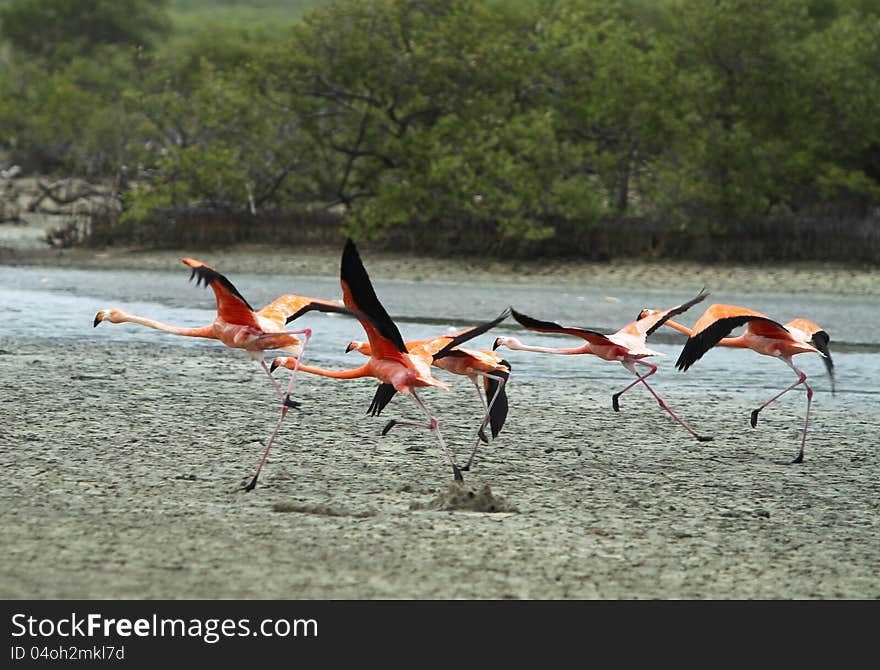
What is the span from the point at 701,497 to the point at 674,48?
18.4 m

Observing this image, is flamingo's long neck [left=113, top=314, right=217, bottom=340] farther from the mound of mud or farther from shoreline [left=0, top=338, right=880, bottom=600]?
the mound of mud

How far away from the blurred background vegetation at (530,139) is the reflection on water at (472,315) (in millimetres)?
2651

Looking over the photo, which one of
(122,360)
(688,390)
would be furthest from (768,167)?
(122,360)

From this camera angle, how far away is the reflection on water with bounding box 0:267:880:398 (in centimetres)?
1162

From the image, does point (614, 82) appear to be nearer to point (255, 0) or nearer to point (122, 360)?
point (122, 360)

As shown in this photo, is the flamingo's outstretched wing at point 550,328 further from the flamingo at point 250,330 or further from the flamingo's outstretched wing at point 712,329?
the flamingo at point 250,330

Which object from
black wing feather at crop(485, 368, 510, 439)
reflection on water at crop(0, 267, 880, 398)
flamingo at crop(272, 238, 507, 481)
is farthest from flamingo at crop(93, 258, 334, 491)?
reflection on water at crop(0, 267, 880, 398)

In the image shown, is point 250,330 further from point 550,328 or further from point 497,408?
point 550,328

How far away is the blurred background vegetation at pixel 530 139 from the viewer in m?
22.5

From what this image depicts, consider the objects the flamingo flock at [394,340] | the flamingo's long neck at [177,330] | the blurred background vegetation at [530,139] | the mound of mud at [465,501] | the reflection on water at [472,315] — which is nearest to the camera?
the flamingo flock at [394,340]

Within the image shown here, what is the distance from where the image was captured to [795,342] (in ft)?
24.9

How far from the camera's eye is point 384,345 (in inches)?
243

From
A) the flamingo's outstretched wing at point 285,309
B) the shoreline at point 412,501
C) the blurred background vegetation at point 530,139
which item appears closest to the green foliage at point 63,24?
the blurred background vegetation at point 530,139

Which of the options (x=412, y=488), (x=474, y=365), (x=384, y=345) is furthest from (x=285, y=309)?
(x=412, y=488)
